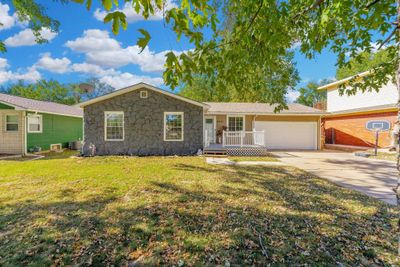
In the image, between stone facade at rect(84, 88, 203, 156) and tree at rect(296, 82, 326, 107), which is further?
tree at rect(296, 82, 326, 107)

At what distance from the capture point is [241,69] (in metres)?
2.99

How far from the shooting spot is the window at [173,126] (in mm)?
12062

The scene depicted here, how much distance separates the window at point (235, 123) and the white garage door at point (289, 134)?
4.00 ft

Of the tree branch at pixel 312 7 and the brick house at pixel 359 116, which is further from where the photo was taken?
the brick house at pixel 359 116

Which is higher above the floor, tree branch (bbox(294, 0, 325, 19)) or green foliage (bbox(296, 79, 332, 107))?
green foliage (bbox(296, 79, 332, 107))

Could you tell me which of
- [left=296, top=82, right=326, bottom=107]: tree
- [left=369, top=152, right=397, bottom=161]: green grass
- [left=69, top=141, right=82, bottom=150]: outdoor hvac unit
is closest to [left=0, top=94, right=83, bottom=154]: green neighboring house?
[left=69, top=141, right=82, bottom=150]: outdoor hvac unit

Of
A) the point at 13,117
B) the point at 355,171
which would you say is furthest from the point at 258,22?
the point at 13,117

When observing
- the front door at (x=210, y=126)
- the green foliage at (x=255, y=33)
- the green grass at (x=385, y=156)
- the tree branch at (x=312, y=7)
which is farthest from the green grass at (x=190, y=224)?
the front door at (x=210, y=126)

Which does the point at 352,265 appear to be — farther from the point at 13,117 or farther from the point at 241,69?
the point at 13,117

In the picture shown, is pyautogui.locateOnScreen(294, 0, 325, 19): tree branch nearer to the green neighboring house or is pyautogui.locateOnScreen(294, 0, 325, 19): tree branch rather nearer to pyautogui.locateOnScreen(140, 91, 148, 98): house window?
pyautogui.locateOnScreen(140, 91, 148, 98): house window

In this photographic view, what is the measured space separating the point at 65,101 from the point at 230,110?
34582mm

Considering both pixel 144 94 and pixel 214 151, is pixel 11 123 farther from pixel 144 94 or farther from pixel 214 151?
pixel 214 151

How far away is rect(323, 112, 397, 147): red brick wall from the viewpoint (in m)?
13.4

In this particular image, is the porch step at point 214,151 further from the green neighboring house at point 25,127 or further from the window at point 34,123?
the window at point 34,123
